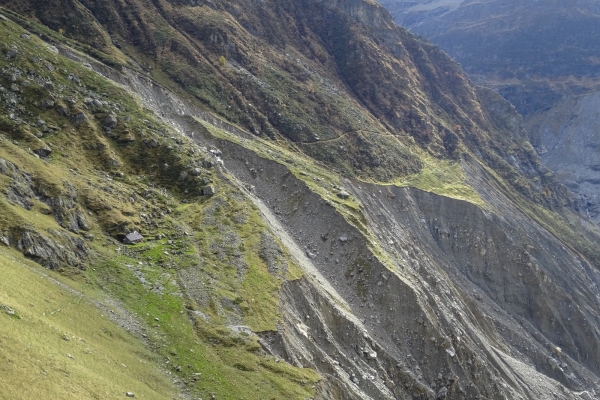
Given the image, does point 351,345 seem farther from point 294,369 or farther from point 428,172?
point 428,172

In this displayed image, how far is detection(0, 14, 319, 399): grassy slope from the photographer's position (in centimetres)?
3018

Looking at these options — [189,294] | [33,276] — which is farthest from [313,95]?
[33,276]

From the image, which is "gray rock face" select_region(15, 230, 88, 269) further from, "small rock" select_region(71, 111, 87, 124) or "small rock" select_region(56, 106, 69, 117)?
"small rock" select_region(56, 106, 69, 117)

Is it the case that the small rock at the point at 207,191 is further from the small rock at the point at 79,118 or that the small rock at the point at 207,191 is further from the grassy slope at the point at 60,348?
the grassy slope at the point at 60,348

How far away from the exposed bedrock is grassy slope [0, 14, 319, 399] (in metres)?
5.52

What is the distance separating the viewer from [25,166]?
47.0 m

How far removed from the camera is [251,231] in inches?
2344

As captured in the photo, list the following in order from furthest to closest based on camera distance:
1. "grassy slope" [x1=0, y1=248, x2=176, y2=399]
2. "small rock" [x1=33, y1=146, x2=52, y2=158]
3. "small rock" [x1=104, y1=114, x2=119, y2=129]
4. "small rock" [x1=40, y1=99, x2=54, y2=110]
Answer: "small rock" [x1=104, y1=114, x2=119, y2=129], "small rock" [x1=40, y1=99, x2=54, y2=110], "small rock" [x1=33, y1=146, x2=52, y2=158], "grassy slope" [x1=0, y1=248, x2=176, y2=399]

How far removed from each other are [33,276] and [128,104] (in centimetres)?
4132

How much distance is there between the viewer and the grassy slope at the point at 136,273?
30180 mm

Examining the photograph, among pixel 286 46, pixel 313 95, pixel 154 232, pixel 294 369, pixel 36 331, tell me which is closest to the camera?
pixel 36 331

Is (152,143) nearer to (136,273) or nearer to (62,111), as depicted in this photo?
(62,111)

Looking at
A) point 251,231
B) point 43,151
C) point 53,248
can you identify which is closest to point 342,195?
point 251,231

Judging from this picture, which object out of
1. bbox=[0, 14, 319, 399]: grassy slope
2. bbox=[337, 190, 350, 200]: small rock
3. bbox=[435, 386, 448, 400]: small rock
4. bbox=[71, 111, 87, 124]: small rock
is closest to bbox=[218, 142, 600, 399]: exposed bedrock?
bbox=[435, 386, 448, 400]: small rock
